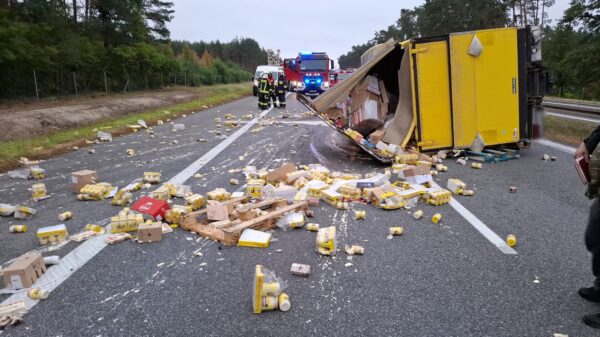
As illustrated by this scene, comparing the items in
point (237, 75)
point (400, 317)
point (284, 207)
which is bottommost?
point (400, 317)

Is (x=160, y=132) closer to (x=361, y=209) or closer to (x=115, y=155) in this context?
(x=115, y=155)

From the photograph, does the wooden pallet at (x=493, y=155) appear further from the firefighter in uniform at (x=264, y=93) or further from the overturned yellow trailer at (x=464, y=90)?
the firefighter in uniform at (x=264, y=93)

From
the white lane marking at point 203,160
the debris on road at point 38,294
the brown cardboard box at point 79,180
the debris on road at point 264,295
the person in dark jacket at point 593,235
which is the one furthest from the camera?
the white lane marking at point 203,160

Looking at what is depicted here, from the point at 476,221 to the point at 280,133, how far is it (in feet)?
25.8

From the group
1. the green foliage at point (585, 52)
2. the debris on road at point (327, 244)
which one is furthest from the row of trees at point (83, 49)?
the green foliage at point (585, 52)

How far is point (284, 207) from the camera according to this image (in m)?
4.91

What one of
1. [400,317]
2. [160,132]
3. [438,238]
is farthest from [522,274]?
[160,132]

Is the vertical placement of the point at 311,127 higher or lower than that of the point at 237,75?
lower

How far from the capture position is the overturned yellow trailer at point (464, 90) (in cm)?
783

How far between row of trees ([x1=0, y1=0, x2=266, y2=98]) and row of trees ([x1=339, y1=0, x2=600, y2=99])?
1137 inches

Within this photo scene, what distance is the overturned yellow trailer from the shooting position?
7.83 metres

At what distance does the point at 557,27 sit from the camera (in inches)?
1725

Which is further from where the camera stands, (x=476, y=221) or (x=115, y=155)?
(x=115, y=155)

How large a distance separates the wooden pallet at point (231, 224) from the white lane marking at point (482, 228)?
6.23ft
